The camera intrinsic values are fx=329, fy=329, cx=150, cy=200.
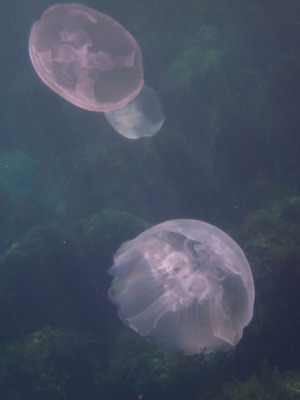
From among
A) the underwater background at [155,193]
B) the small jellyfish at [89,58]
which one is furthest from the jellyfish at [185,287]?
the small jellyfish at [89,58]

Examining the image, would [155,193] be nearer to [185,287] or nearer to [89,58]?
[89,58]

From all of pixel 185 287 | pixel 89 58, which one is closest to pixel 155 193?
pixel 89 58

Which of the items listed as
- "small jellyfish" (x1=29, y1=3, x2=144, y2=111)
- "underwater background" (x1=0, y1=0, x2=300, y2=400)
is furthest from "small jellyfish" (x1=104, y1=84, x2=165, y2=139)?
"small jellyfish" (x1=29, y1=3, x2=144, y2=111)

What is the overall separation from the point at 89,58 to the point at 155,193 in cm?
458

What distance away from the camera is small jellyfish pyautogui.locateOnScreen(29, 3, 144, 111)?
245 inches

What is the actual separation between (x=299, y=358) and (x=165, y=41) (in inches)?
564

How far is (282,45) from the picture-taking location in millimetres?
13719

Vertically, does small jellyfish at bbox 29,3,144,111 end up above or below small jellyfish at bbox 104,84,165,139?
above

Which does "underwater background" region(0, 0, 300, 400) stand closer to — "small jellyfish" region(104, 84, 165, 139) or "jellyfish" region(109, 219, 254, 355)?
"small jellyfish" region(104, 84, 165, 139)

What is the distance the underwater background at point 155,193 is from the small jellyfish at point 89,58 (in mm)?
3334

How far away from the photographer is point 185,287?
4605 mm

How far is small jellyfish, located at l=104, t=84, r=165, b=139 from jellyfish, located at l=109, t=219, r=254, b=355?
5.84 metres

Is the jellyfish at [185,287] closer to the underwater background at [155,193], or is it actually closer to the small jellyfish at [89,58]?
the underwater background at [155,193]

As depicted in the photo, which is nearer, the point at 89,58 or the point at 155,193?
the point at 89,58
